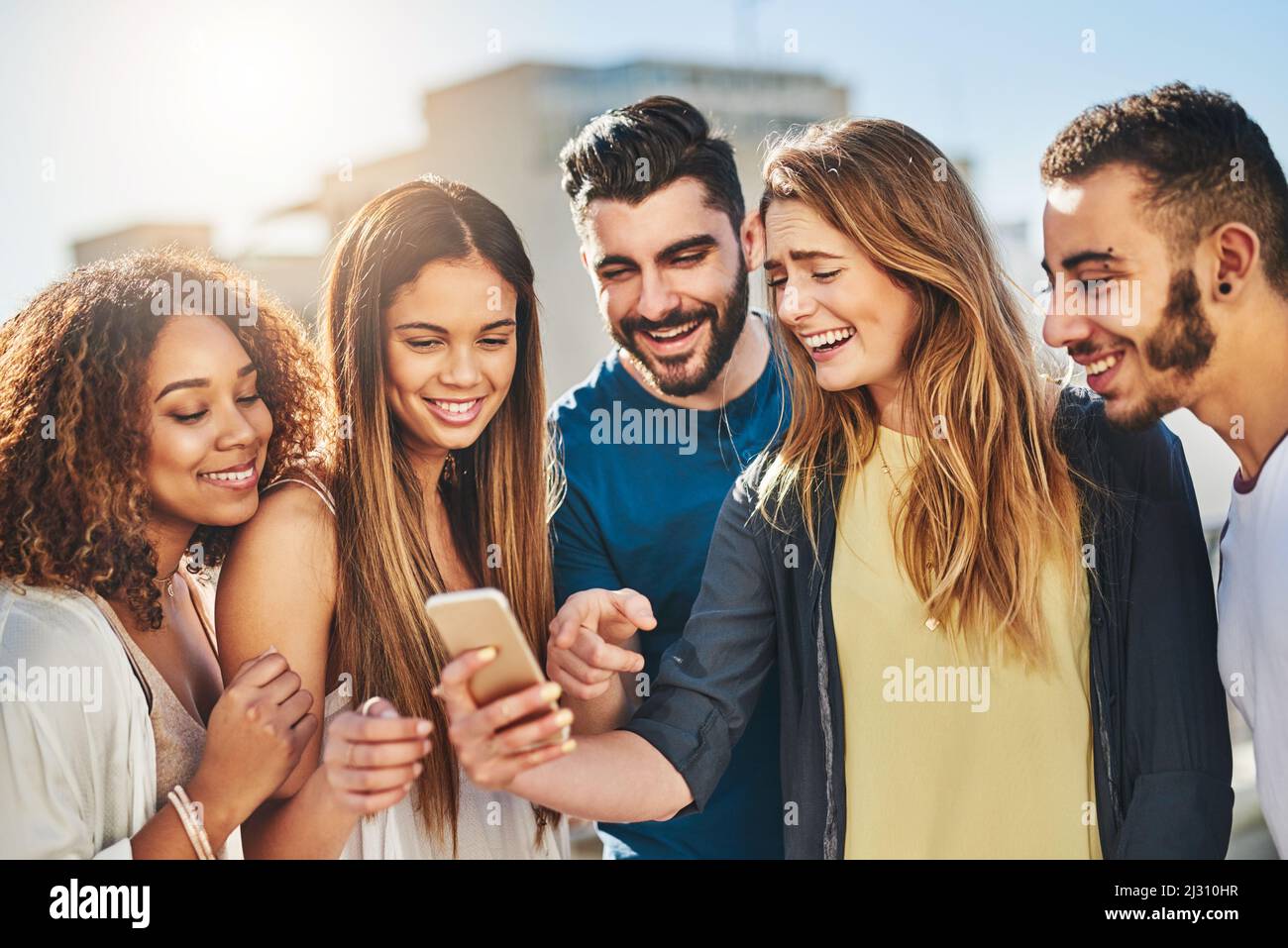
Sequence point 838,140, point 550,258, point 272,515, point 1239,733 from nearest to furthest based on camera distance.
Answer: point 838,140 < point 272,515 < point 1239,733 < point 550,258

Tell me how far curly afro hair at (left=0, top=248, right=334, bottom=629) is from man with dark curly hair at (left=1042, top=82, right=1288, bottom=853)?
2173 millimetres

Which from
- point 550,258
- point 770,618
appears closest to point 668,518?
point 770,618

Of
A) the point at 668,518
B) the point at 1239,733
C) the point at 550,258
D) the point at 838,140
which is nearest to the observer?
the point at 838,140

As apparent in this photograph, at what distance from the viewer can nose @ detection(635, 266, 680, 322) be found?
3148mm

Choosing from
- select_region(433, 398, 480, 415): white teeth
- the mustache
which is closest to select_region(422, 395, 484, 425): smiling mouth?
select_region(433, 398, 480, 415): white teeth

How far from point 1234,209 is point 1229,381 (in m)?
0.39

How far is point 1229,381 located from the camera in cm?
273

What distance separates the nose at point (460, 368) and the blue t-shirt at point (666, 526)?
16.5 inches

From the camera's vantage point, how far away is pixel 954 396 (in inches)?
106

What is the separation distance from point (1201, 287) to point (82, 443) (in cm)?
258

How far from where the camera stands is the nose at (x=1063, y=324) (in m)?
2.76

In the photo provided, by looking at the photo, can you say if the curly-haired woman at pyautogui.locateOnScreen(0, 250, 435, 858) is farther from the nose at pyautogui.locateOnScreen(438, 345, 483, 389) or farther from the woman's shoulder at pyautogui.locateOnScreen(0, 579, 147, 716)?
the nose at pyautogui.locateOnScreen(438, 345, 483, 389)

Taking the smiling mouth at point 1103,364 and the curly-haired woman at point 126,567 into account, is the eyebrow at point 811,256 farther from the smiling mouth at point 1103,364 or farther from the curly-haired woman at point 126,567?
the curly-haired woman at point 126,567
